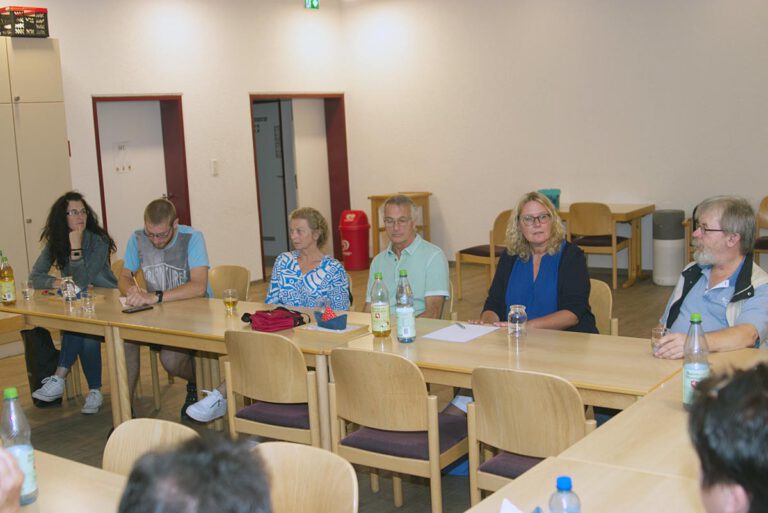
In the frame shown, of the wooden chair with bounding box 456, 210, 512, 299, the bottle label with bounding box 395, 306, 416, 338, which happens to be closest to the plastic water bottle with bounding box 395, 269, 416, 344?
the bottle label with bounding box 395, 306, 416, 338

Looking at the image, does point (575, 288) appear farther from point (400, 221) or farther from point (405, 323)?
point (400, 221)

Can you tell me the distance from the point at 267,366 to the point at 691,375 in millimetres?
1725

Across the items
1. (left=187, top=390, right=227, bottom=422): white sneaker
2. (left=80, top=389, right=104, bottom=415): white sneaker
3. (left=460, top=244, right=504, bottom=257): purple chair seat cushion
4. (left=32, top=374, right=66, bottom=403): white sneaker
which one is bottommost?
(left=80, top=389, right=104, bottom=415): white sneaker

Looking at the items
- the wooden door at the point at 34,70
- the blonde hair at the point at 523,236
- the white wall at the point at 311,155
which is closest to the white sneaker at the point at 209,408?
the blonde hair at the point at 523,236

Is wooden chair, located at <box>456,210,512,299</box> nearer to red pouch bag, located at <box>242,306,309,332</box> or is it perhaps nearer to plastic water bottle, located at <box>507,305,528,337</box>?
red pouch bag, located at <box>242,306,309,332</box>

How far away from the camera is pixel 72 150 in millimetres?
7902

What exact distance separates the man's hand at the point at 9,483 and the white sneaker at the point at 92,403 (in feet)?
11.9

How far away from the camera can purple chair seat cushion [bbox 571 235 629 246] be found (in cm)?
848

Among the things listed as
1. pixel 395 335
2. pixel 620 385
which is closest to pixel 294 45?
pixel 395 335

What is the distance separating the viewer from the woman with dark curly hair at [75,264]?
5359mm

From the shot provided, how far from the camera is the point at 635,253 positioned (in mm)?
8766

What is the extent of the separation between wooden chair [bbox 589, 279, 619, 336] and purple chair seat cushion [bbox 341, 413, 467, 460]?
108cm

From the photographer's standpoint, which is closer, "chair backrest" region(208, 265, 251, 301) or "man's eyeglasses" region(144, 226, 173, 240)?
"man's eyeglasses" region(144, 226, 173, 240)

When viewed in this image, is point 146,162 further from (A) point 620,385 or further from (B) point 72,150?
(A) point 620,385
